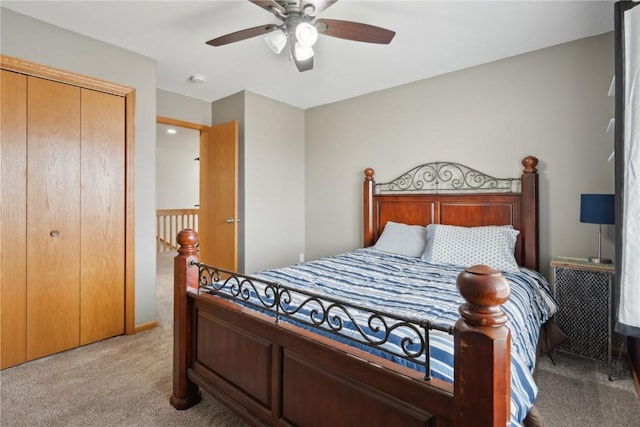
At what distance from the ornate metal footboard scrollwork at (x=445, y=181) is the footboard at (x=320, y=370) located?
8.14 feet

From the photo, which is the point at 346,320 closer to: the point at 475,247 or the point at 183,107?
the point at 475,247

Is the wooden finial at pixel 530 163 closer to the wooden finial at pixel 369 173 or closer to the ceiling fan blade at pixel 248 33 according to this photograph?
the wooden finial at pixel 369 173

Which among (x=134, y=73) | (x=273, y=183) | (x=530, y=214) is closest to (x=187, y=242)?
(x=134, y=73)

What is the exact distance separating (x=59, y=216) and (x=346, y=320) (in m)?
2.47

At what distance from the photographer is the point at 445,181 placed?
3.38 metres

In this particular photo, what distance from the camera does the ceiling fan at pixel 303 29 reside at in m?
1.85

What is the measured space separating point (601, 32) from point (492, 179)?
133cm

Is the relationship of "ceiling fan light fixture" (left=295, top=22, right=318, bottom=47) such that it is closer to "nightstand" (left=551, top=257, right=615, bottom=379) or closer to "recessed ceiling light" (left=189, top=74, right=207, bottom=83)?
"recessed ceiling light" (left=189, top=74, right=207, bottom=83)

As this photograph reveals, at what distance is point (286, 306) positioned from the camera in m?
1.60

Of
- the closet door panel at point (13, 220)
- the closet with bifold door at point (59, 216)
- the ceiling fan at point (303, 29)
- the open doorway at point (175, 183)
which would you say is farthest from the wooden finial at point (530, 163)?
the open doorway at point (175, 183)

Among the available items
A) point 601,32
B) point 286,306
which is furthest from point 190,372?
point 601,32

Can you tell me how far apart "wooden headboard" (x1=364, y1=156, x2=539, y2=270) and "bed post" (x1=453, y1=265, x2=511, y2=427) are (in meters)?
2.34

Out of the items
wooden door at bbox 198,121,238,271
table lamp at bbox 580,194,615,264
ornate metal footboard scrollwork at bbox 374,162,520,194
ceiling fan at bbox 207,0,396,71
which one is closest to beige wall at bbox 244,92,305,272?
wooden door at bbox 198,121,238,271

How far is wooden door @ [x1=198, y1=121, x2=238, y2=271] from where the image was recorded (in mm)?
3760
